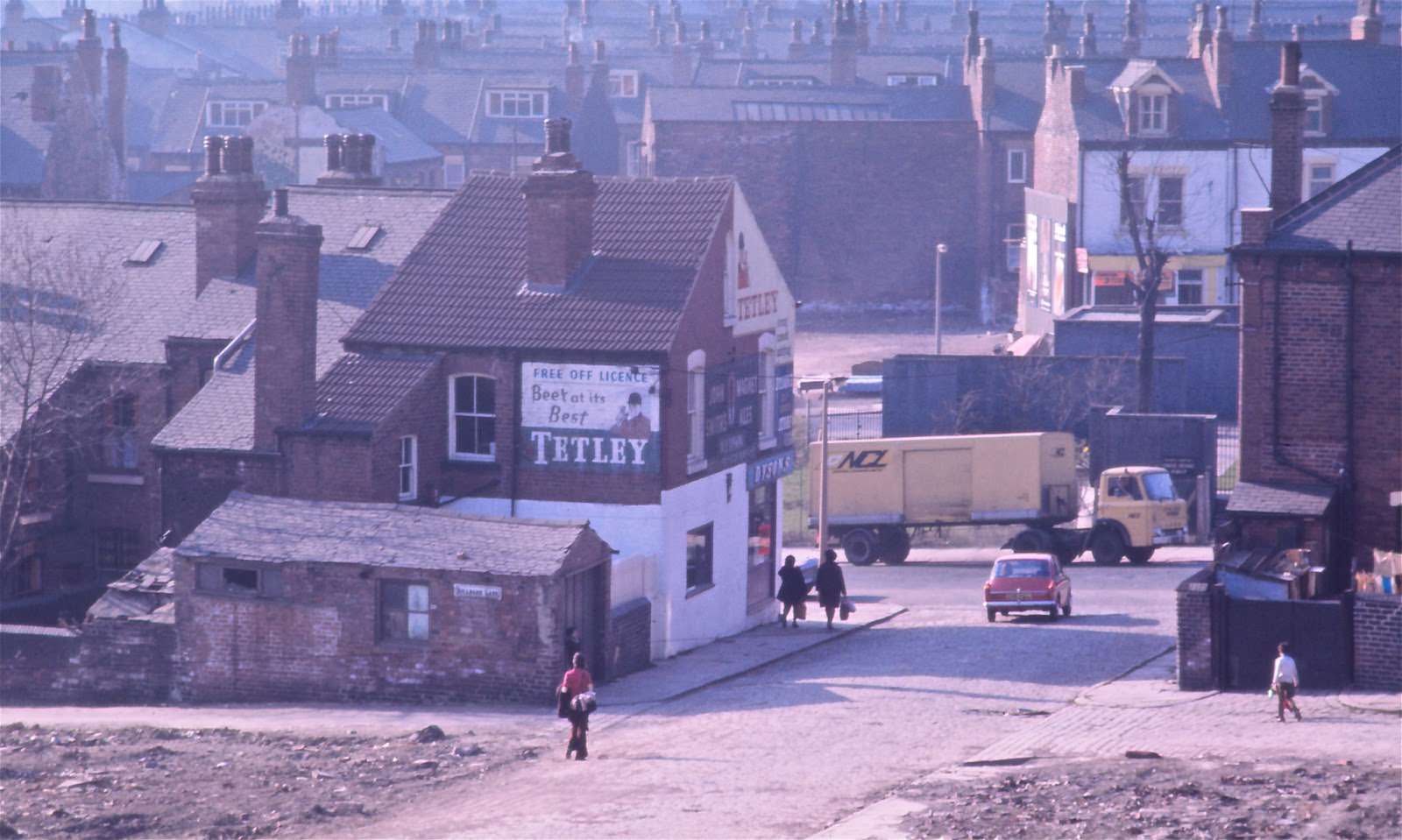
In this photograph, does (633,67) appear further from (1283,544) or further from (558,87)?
(1283,544)

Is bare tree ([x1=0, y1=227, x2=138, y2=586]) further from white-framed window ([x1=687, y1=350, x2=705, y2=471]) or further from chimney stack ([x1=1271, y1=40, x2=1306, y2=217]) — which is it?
chimney stack ([x1=1271, y1=40, x2=1306, y2=217])

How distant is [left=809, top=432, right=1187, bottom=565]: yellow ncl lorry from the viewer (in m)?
45.6

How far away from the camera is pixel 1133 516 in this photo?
4556 cm

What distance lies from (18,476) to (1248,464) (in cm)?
2282

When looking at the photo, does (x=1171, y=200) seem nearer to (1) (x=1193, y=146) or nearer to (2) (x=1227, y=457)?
(1) (x=1193, y=146)

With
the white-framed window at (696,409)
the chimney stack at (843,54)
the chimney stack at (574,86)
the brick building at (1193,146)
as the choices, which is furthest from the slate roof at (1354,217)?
the chimney stack at (574,86)

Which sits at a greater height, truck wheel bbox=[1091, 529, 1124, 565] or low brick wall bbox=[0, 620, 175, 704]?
truck wheel bbox=[1091, 529, 1124, 565]

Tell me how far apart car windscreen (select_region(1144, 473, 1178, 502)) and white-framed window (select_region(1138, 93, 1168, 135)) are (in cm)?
2784

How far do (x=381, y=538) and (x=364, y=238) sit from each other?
37.6 feet

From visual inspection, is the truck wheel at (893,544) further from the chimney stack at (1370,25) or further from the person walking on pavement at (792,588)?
the chimney stack at (1370,25)

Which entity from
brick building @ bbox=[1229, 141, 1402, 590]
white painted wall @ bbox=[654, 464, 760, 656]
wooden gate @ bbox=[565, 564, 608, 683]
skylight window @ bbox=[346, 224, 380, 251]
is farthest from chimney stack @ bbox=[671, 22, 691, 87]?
wooden gate @ bbox=[565, 564, 608, 683]

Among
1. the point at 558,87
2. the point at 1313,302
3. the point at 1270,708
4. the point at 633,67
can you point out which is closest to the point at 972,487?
the point at 1313,302

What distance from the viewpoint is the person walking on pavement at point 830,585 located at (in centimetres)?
3575

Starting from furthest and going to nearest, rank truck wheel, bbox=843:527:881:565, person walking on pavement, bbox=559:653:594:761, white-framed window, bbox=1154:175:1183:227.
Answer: white-framed window, bbox=1154:175:1183:227 → truck wheel, bbox=843:527:881:565 → person walking on pavement, bbox=559:653:594:761
